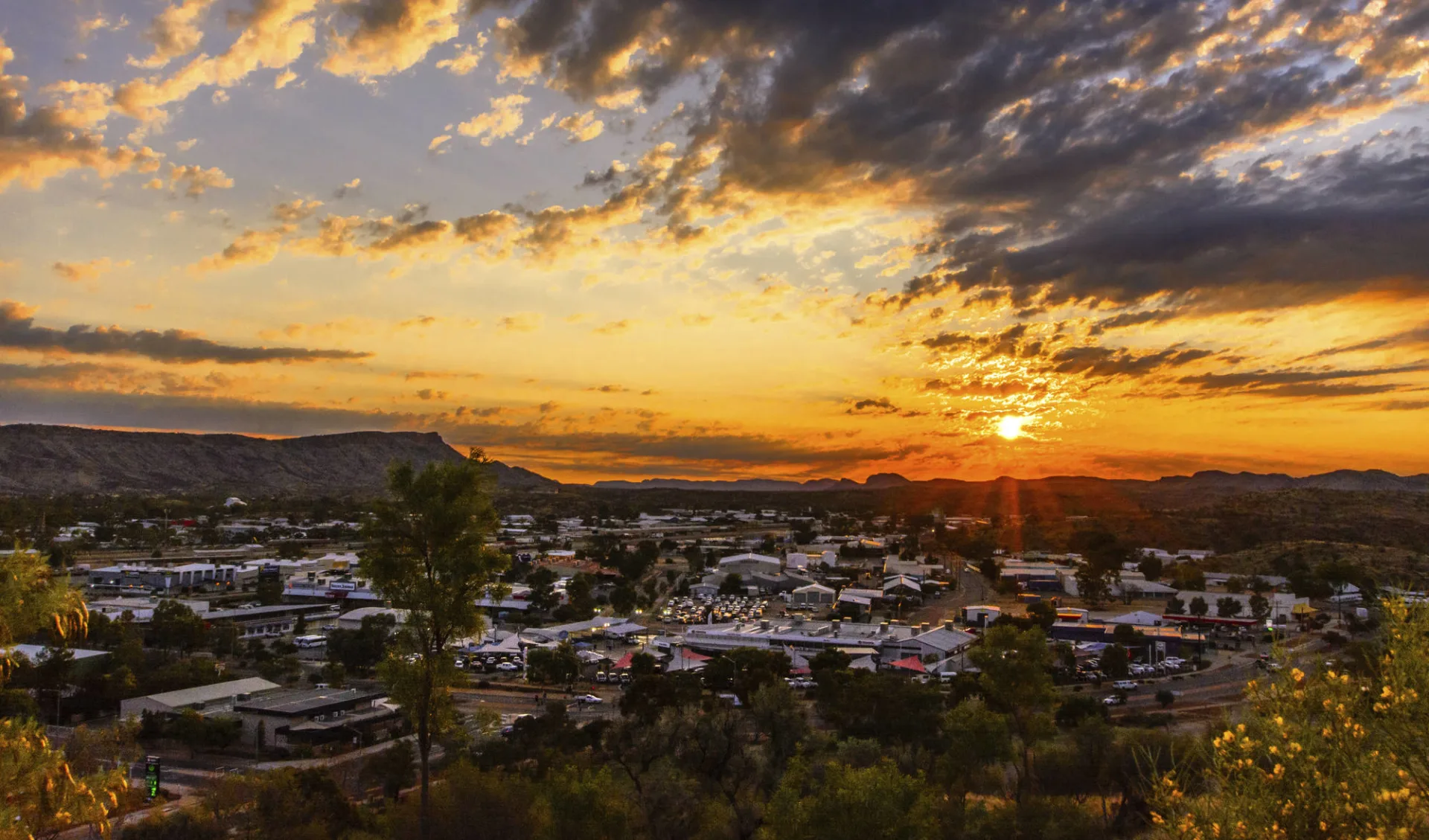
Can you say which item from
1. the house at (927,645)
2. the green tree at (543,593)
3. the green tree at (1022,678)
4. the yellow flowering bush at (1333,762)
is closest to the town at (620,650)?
the green tree at (1022,678)

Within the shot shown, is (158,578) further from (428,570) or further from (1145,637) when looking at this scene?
(1145,637)

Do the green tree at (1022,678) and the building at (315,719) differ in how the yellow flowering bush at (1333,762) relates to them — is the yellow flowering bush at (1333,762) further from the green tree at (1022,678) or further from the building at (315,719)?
the building at (315,719)

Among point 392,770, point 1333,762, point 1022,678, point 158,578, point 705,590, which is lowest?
point 705,590

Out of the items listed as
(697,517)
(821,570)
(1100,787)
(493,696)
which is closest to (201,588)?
(493,696)

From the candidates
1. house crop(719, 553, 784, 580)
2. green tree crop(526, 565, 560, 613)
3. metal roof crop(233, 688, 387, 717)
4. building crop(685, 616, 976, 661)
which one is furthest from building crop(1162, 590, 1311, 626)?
metal roof crop(233, 688, 387, 717)

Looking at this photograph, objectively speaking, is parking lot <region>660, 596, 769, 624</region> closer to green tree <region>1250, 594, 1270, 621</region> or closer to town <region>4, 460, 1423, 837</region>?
town <region>4, 460, 1423, 837</region>

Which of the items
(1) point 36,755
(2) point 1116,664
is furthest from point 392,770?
(2) point 1116,664

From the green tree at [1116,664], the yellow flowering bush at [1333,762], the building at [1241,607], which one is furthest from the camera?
the building at [1241,607]
